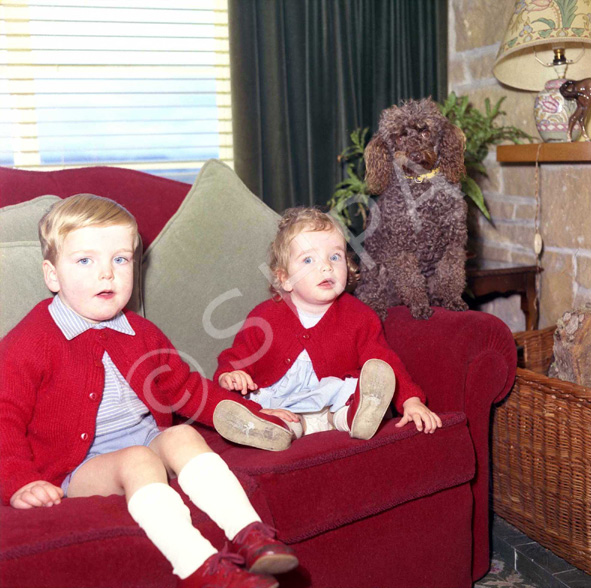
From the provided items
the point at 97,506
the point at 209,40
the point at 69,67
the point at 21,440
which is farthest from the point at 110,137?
the point at 97,506

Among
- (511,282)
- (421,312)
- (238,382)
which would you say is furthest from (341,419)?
(511,282)

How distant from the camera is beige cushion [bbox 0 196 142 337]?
1.63 meters

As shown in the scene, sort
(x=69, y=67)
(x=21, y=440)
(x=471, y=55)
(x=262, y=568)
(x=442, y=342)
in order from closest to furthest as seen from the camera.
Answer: (x=262, y=568), (x=21, y=440), (x=442, y=342), (x=69, y=67), (x=471, y=55)

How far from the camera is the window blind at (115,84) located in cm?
264

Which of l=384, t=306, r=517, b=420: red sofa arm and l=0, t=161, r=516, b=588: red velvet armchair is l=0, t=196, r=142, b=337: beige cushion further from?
l=384, t=306, r=517, b=420: red sofa arm

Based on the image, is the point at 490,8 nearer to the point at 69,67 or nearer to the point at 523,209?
the point at 523,209

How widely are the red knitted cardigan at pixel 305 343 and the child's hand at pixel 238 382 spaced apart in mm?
38

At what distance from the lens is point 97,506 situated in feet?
4.16

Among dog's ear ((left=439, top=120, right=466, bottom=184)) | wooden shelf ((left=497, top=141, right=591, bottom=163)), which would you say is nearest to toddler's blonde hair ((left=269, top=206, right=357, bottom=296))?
dog's ear ((left=439, top=120, right=466, bottom=184))

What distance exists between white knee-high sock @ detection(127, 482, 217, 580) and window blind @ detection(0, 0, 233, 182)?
184 centimetres

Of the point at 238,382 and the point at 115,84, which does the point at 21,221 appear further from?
the point at 115,84

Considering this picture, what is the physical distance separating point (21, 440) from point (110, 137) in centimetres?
170

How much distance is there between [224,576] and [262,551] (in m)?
0.08

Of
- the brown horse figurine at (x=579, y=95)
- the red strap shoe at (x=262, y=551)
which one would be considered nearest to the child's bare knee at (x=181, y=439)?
the red strap shoe at (x=262, y=551)
